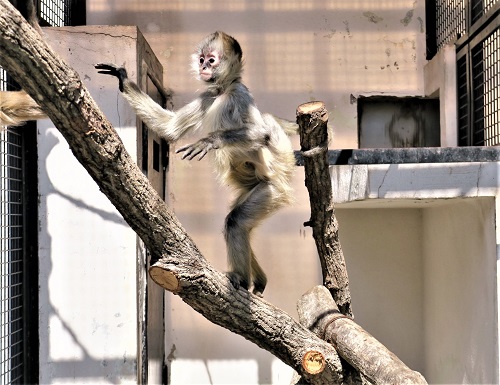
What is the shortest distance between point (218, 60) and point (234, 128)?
25.2 inches

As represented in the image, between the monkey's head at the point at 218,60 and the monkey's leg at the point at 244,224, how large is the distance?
764 mm

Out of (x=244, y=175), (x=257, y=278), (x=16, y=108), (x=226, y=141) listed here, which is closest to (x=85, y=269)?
(x=16, y=108)

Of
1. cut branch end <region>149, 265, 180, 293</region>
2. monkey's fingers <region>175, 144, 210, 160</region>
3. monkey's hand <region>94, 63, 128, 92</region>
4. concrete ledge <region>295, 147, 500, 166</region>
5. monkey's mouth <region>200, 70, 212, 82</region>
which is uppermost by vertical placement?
monkey's mouth <region>200, 70, 212, 82</region>

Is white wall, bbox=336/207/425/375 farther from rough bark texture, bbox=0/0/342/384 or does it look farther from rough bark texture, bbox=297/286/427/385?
rough bark texture, bbox=0/0/342/384

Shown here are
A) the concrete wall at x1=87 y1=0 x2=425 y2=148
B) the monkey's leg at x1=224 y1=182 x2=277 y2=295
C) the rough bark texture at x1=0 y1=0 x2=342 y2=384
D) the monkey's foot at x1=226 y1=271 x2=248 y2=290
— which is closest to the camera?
the rough bark texture at x1=0 y1=0 x2=342 y2=384

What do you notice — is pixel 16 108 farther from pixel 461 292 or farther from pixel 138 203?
pixel 461 292

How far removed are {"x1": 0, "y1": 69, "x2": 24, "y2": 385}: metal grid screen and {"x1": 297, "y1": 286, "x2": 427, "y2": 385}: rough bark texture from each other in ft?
7.58

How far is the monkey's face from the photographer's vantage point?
5.08m

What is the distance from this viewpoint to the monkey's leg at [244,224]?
15.7 ft

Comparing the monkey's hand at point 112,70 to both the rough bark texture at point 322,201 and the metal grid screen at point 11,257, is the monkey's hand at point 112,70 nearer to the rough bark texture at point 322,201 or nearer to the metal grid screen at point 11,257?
the rough bark texture at point 322,201

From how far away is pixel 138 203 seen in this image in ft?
11.5

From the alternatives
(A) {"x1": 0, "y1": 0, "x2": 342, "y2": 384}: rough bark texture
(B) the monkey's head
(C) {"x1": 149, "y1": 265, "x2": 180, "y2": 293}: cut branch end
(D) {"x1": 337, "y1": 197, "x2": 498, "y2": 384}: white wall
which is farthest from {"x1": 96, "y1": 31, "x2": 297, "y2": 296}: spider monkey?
(D) {"x1": 337, "y1": 197, "x2": 498, "y2": 384}: white wall

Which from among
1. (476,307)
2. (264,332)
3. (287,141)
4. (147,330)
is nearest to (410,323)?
(476,307)

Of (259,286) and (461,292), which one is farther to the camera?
(461,292)
